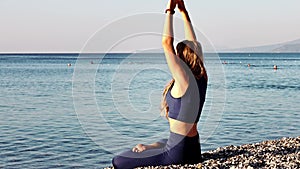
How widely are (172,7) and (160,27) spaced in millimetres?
496

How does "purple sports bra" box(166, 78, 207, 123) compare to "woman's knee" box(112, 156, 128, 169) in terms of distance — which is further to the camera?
"woman's knee" box(112, 156, 128, 169)

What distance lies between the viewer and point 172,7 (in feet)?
25.5

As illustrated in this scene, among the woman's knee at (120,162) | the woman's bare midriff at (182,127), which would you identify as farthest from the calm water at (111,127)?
the woman's bare midriff at (182,127)

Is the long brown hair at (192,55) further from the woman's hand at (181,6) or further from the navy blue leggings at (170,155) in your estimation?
the navy blue leggings at (170,155)

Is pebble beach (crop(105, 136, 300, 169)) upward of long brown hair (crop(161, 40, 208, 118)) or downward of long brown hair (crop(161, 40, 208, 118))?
downward

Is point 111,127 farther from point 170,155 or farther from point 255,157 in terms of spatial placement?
point 170,155

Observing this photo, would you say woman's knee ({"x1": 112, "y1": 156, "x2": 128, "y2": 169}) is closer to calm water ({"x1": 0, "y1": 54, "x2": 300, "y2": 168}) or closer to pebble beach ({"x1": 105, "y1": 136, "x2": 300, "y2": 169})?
pebble beach ({"x1": 105, "y1": 136, "x2": 300, "y2": 169})

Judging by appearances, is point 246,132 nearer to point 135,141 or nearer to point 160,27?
point 135,141

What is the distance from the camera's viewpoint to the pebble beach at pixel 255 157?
8227 mm

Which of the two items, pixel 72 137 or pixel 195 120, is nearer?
pixel 195 120

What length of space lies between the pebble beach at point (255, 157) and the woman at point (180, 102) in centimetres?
19

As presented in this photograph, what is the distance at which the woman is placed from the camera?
24.8 feet

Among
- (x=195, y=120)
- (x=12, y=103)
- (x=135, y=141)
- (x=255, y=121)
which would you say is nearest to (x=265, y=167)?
(x=195, y=120)

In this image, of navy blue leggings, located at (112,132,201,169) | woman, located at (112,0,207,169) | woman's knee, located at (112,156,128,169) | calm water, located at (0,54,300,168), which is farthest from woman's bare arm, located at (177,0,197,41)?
woman's knee, located at (112,156,128,169)
